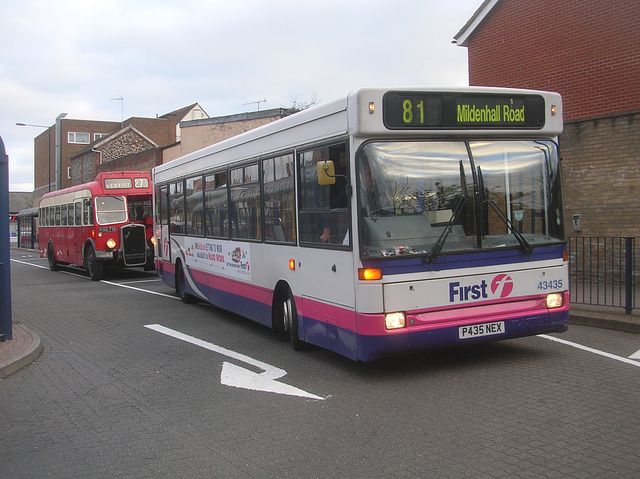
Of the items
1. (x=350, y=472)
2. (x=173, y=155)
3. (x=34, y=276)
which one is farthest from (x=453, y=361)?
(x=173, y=155)

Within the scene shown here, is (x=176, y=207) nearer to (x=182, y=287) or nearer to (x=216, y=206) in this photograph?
(x=182, y=287)

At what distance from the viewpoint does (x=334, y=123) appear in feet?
21.4

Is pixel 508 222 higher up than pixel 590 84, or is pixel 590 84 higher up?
pixel 590 84

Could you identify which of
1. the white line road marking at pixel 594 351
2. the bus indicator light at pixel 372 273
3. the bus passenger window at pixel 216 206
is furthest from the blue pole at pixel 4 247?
the white line road marking at pixel 594 351

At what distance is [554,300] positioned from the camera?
685cm

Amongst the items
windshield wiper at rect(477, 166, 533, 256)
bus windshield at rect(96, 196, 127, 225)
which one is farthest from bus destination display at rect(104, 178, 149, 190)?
windshield wiper at rect(477, 166, 533, 256)

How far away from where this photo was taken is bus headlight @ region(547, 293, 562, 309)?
6824 mm

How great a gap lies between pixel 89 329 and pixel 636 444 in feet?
27.4

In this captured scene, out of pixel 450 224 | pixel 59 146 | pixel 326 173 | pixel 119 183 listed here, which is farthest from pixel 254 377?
pixel 59 146

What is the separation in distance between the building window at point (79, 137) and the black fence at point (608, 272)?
5981cm

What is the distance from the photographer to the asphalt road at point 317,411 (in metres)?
4.35

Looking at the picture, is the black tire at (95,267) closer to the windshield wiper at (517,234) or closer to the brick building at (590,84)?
the brick building at (590,84)

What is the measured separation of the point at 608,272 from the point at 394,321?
8.19m

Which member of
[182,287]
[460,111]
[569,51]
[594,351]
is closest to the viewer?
[460,111]
